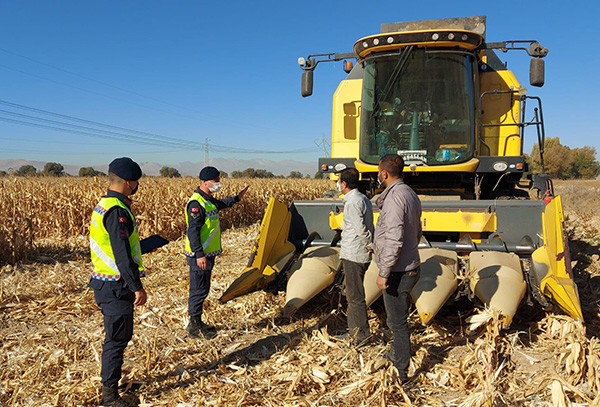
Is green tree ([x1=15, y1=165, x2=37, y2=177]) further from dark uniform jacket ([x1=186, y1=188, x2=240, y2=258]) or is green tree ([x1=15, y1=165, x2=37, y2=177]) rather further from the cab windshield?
the cab windshield

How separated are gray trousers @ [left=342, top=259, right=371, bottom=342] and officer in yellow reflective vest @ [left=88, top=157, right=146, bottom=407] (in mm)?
1788

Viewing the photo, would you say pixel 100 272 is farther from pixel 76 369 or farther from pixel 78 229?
pixel 78 229

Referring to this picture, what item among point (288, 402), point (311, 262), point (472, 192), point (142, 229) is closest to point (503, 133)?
point (472, 192)

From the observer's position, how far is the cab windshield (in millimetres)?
5691

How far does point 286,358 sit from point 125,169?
2110mm

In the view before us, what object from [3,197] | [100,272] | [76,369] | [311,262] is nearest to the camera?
[100,272]

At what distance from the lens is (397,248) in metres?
3.21

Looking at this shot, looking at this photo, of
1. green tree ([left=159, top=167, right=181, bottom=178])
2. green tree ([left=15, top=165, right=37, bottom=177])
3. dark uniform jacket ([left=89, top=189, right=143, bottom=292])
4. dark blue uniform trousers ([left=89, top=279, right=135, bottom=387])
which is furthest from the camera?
green tree ([left=159, top=167, right=181, bottom=178])

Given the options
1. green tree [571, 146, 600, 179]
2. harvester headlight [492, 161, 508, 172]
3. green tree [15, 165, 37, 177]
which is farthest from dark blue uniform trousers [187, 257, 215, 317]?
green tree [571, 146, 600, 179]

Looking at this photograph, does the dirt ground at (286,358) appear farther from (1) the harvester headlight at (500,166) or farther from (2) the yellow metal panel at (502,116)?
(2) the yellow metal panel at (502,116)

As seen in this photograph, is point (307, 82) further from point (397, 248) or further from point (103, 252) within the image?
point (103, 252)

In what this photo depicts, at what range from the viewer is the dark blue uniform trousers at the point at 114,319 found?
10.2 feet

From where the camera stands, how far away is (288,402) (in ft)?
10.5

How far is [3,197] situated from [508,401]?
421 inches
